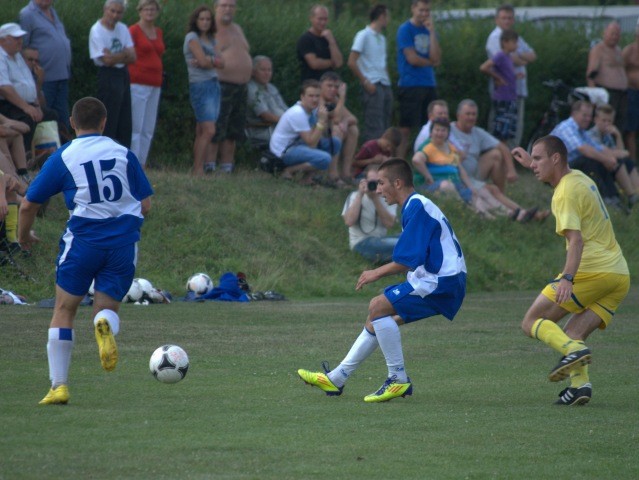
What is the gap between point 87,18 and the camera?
707 inches

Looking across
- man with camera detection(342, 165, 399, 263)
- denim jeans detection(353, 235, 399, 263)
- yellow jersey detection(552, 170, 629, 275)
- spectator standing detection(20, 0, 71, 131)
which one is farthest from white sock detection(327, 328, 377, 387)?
spectator standing detection(20, 0, 71, 131)

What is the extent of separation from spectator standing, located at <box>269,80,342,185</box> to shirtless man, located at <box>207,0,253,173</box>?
2.09 ft

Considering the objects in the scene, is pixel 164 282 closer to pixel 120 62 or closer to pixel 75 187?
pixel 120 62

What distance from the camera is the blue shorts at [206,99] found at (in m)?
17.0

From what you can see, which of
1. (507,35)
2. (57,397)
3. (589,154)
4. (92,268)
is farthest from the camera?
(507,35)

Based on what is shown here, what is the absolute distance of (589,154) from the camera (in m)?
20.3

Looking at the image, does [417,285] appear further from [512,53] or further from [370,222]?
[512,53]

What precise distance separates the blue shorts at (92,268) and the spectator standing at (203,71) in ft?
29.5

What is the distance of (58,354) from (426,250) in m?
2.66

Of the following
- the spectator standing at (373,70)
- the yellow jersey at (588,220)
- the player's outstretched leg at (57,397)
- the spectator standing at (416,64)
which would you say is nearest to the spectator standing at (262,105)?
the spectator standing at (373,70)

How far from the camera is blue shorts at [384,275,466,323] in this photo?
8492mm

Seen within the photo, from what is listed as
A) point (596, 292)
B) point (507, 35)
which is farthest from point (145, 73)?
point (596, 292)

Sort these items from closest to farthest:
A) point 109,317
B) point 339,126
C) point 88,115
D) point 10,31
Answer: point 109,317
point 88,115
point 10,31
point 339,126

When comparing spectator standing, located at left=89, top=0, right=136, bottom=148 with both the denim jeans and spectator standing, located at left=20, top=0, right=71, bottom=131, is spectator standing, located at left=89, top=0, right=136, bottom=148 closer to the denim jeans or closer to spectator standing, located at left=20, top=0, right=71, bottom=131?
spectator standing, located at left=20, top=0, right=71, bottom=131
